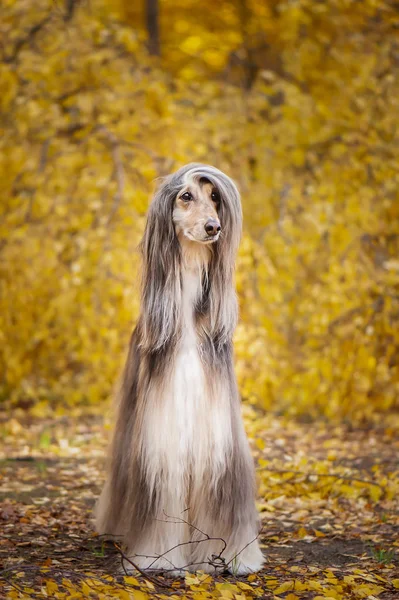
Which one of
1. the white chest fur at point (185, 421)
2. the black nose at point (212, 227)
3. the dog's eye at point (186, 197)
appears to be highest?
the dog's eye at point (186, 197)

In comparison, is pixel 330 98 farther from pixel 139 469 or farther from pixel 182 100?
pixel 139 469

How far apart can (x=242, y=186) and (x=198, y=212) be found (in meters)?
4.00

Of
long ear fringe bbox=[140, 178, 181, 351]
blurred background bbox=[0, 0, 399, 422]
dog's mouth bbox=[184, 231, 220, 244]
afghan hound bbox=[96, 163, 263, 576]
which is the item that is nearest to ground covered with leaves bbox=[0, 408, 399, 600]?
afghan hound bbox=[96, 163, 263, 576]

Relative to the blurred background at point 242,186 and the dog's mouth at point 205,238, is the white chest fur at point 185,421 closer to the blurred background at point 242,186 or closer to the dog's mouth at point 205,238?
the dog's mouth at point 205,238

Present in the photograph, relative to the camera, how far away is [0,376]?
7703 millimetres

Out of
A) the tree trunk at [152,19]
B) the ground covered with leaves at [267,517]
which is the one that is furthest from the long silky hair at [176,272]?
the tree trunk at [152,19]

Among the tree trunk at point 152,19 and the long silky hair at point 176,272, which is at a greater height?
the tree trunk at point 152,19

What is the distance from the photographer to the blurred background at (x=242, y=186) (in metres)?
6.75

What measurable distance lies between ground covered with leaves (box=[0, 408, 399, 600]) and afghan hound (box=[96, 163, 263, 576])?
0.48 feet

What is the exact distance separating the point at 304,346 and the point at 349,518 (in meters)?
3.20

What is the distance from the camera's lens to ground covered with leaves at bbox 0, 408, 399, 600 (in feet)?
10.6

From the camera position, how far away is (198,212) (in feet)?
10.7

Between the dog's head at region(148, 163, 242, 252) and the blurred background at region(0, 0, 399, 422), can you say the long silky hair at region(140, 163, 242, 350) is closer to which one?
the dog's head at region(148, 163, 242, 252)

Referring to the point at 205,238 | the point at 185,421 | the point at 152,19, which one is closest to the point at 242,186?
the point at 152,19
